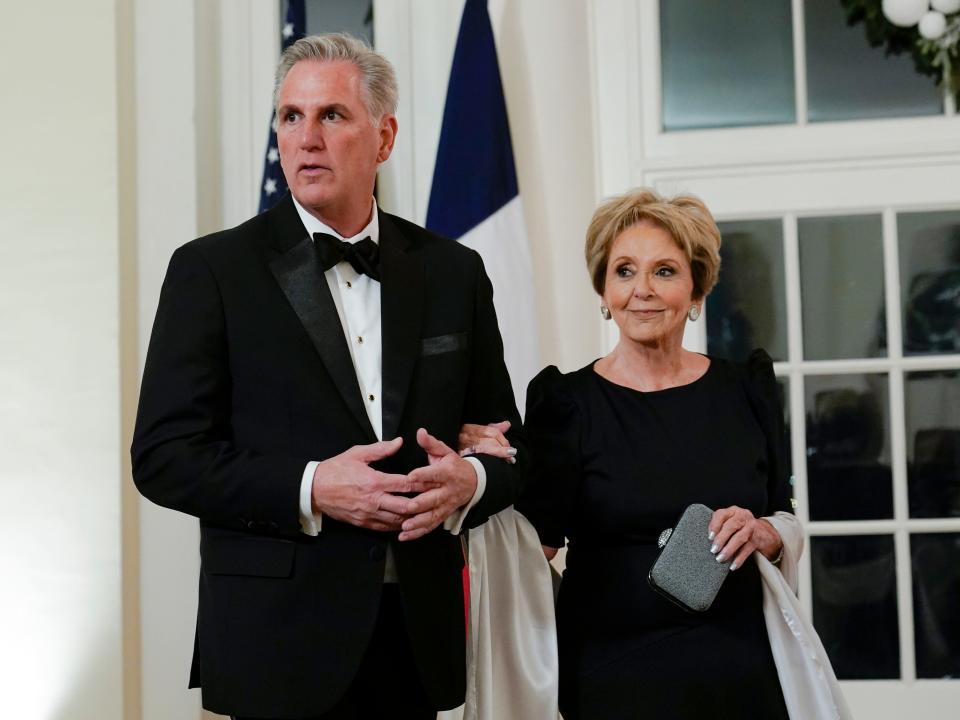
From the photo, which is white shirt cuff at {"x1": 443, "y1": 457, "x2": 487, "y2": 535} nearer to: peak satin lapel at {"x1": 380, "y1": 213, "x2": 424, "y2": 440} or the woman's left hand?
peak satin lapel at {"x1": 380, "y1": 213, "x2": 424, "y2": 440}

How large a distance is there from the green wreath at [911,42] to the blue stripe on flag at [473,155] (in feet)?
3.89

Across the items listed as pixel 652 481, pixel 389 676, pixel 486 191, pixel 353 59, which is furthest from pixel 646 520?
pixel 486 191

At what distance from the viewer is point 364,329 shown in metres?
1.83

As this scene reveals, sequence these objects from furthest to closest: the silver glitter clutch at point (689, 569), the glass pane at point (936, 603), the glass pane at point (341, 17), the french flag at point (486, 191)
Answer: the glass pane at point (341, 17) < the glass pane at point (936, 603) < the french flag at point (486, 191) < the silver glitter clutch at point (689, 569)

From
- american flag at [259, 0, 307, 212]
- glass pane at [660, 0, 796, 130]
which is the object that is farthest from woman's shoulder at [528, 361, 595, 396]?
glass pane at [660, 0, 796, 130]

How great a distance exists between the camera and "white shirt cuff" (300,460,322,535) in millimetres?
1637

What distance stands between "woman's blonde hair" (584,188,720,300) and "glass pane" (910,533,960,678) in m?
1.59

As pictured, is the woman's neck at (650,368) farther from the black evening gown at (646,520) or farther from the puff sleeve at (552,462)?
the puff sleeve at (552,462)

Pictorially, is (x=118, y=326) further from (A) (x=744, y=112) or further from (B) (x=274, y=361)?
(A) (x=744, y=112)

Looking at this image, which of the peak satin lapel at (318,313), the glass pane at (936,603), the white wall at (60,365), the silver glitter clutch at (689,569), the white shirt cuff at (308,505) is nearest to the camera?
the white shirt cuff at (308,505)

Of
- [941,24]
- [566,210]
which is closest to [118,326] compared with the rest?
[566,210]

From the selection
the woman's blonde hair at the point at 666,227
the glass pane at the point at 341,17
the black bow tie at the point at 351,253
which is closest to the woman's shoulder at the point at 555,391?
the woman's blonde hair at the point at 666,227

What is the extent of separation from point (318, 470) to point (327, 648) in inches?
10.8

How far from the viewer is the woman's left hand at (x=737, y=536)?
211cm
